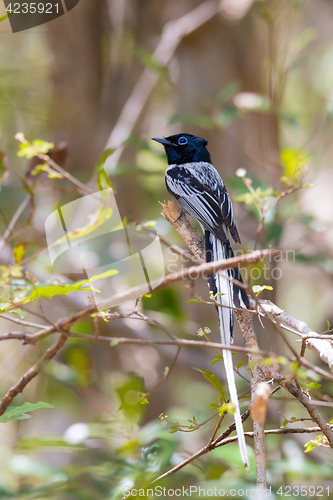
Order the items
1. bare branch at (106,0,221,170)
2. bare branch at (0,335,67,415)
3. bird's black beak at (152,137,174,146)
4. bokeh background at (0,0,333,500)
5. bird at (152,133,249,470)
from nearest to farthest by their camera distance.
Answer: bare branch at (0,335,67,415), bird at (152,133,249,470), bird's black beak at (152,137,174,146), bokeh background at (0,0,333,500), bare branch at (106,0,221,170)

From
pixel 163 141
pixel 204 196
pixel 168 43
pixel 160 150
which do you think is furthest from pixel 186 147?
pixel 168 43

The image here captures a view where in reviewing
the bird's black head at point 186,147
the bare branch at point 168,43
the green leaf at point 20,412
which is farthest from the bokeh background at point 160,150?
the green leaf at point 20,412

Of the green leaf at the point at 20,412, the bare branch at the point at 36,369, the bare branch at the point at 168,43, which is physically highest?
the bare branch at the point at 168,43

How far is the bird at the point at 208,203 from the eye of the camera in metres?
1.63

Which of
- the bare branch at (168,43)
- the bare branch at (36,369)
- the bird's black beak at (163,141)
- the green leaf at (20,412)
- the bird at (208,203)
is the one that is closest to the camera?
the bare branch at (36,369)

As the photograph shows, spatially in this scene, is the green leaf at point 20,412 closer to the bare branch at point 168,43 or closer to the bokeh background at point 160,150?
the bokeh background at point 160,150

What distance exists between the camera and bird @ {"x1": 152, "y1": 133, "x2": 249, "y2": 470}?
1.63 metres

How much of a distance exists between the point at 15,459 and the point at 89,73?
357cm

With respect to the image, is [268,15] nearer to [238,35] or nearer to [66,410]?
[238,35]

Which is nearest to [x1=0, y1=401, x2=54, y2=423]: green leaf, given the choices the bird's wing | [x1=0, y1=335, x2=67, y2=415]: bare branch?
[x1=0, y1=335, x2=67, y2=415]: bare branch

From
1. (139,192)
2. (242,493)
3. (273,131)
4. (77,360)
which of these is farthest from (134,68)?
(242,493)

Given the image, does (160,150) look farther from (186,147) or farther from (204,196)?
(204,196)

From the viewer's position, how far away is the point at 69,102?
4.12m

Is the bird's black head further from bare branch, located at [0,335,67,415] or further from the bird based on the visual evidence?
bare branch, located at [0,335,67,415]
